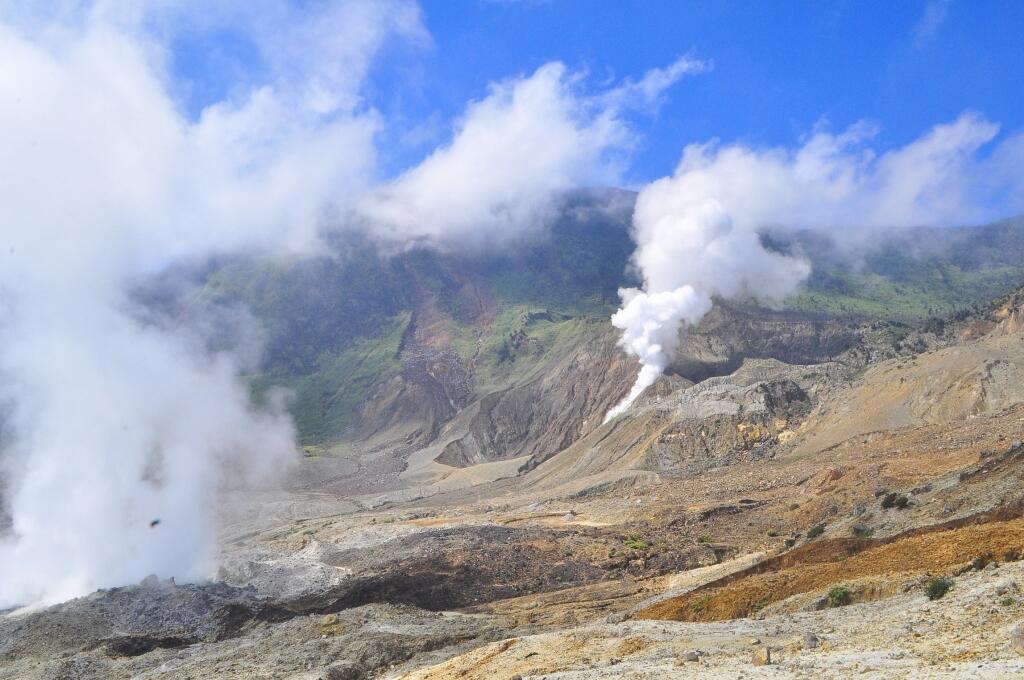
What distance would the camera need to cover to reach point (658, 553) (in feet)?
148

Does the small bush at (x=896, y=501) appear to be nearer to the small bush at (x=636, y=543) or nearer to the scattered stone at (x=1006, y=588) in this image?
the small bush at (x=636, y=543)

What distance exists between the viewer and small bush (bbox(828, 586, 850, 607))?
1962 cm

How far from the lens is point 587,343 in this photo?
149 m

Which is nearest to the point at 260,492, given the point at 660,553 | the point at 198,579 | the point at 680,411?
the point at 680,411

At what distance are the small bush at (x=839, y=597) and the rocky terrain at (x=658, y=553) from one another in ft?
0.36

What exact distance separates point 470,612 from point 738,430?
57.6 m

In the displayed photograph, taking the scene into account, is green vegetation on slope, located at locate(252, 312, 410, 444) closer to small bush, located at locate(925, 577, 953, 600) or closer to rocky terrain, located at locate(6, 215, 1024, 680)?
rocky terrain, located at locate(6, 215, 1024, 680)

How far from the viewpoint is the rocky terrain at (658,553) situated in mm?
17125

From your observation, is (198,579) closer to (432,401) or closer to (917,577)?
(917,577)

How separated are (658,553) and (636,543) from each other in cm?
301

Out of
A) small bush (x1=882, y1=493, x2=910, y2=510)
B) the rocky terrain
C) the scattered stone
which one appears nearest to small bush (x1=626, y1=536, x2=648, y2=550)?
the rocky terrain

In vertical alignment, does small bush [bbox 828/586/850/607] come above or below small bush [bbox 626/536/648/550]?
above

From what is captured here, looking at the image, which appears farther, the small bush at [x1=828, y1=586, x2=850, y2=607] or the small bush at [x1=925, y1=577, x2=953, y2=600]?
the small bush at [x1=828, y1=586, x2=850, y2=607]

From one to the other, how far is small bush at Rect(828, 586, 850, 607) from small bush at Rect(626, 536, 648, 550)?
27077 millimetres
